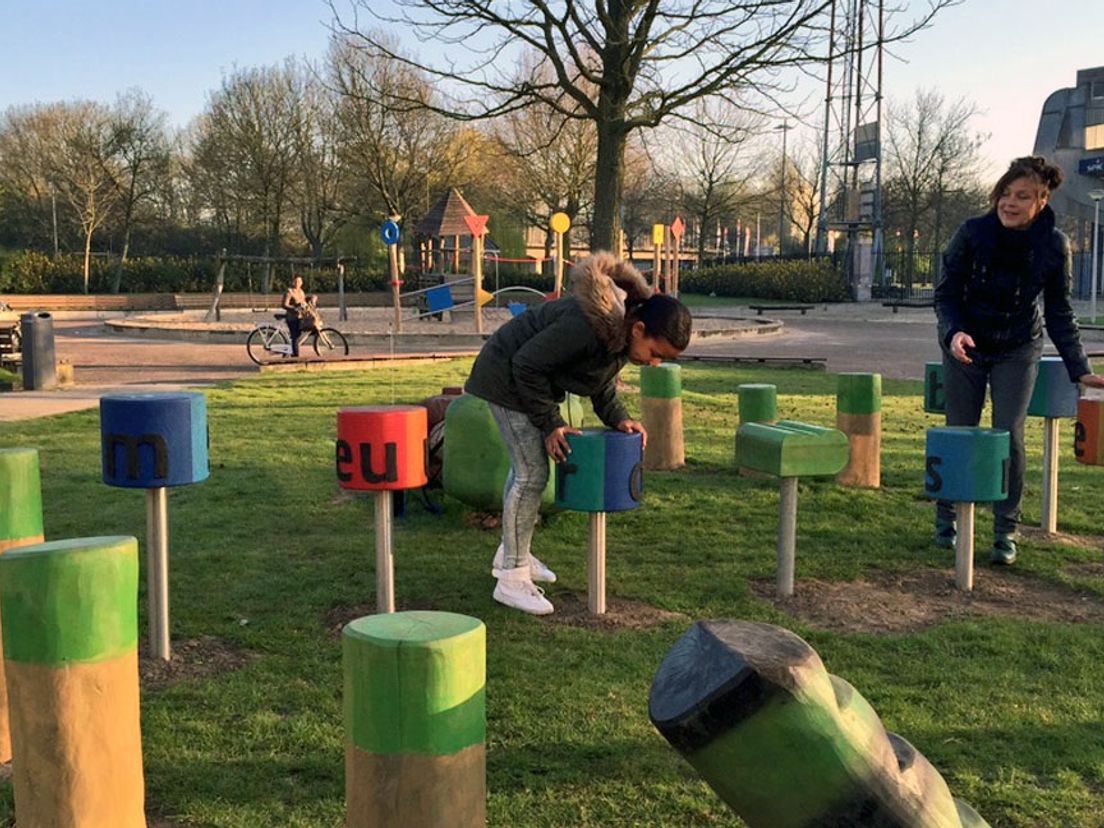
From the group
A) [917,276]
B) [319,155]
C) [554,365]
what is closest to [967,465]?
[554,365]

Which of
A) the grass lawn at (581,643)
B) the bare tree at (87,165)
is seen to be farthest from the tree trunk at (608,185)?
the bare tree at (87,165)

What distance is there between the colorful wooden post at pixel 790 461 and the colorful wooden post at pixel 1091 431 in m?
1.36

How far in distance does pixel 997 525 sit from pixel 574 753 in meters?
3.28

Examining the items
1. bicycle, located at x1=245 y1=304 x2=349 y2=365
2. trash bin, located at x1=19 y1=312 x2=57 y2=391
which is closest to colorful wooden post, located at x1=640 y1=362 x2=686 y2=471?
trash bin, located at x1=19 y1=312 x2=57 y2=391

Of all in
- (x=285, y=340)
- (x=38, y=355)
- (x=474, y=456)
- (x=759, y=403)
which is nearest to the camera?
(x=474, y=456)

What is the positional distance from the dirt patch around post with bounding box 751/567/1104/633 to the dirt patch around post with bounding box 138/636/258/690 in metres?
2.42

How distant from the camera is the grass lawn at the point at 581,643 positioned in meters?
2.99

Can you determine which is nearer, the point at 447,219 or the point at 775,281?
the point at 447,219

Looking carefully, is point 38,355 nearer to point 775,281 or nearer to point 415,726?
point 415,726

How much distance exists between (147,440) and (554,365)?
1613 millimetres

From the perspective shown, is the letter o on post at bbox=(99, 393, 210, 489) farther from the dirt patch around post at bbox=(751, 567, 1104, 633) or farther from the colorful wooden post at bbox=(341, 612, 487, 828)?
the dirt patch around post at bbox=(751, 567, 1104, 633)

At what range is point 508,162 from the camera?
149 ft

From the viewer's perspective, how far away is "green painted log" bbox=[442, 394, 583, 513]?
19.0ft

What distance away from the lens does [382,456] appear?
426 cm
